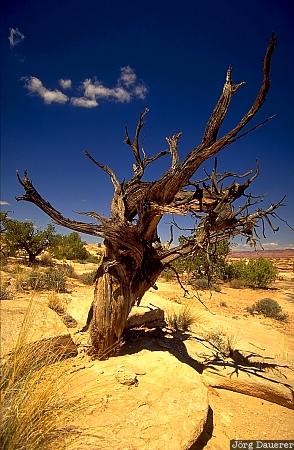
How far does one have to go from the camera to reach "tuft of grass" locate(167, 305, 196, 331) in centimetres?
791

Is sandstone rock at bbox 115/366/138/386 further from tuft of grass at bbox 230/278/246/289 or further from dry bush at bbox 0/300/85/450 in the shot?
tuft of grass at bbox 230/278/246/289

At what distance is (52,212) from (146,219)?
1445mm

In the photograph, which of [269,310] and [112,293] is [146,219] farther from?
[269,310]

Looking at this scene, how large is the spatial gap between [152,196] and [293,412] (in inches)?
158

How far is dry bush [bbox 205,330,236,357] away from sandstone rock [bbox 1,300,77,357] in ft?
10.7

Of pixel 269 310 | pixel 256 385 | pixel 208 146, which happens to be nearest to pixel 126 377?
pixel 256 385

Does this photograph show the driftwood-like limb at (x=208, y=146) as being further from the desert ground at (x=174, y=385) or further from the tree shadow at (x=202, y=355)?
the tree shadow at (x=202, y=355)

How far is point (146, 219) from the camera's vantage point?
5.10 meters

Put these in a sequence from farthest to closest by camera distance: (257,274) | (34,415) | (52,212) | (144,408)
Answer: (257,274)
(52,212)
(144,408)
(34,415)

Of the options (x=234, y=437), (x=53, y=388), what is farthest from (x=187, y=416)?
(x=53, y=388)

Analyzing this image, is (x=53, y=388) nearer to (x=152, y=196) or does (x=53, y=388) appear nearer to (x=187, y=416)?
(x=187, y=416)

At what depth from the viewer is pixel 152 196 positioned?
489 cm

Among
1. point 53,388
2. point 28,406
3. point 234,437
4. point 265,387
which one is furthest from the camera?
point 265,387

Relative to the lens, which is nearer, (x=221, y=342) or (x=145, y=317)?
(x=145, y=317)
